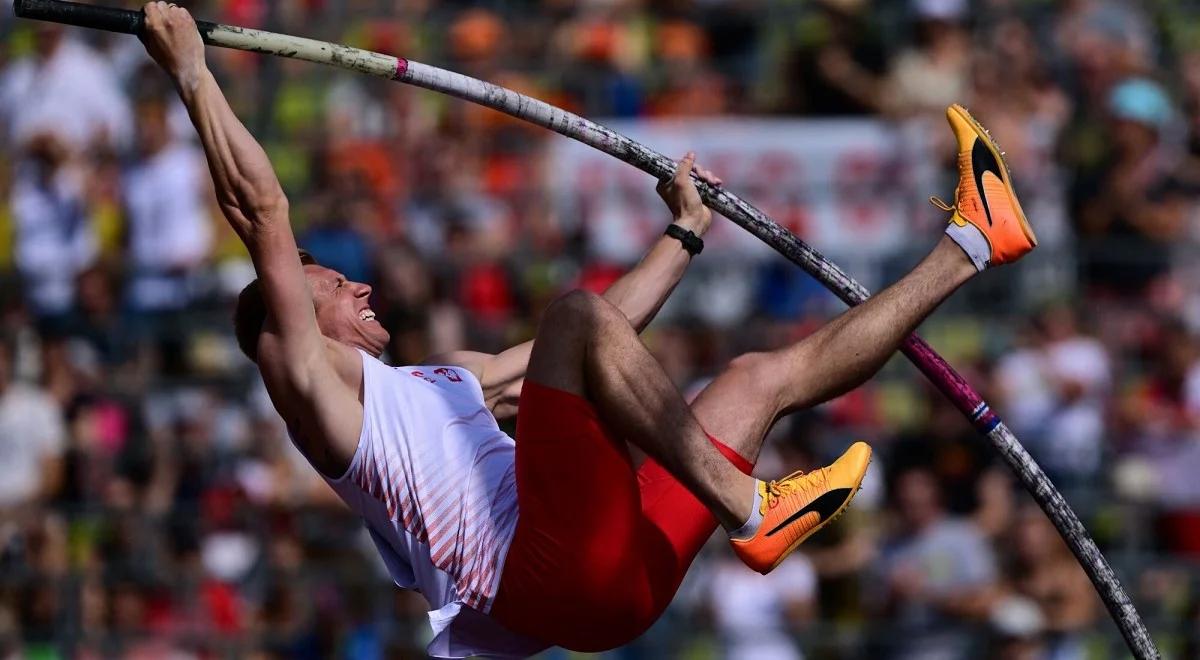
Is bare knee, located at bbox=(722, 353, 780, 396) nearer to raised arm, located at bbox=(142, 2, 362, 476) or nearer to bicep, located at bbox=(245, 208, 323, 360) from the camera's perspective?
raised arm, located at bbox=(142, 2, 362, 476)

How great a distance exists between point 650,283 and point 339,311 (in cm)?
115

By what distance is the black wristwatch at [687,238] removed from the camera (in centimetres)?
770

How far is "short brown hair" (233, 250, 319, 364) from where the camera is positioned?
7141mm

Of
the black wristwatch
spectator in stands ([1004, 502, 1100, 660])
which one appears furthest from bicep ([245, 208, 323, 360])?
spectator in stands ([1004, 502, 1100, 660])

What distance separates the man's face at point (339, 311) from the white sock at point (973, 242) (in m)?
2.06

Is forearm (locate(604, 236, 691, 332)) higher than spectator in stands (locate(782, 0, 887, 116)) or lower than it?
lower

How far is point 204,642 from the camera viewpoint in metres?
11.7

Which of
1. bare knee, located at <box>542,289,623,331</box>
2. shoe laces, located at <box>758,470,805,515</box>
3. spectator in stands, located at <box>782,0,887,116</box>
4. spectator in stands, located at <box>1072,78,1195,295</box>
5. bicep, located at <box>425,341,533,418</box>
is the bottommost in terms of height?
shoe laces, located at <box>758,470,805,515</box>

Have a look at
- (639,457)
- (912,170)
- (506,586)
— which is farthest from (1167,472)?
(506,586)

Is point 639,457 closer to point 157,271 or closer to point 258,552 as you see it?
point 258,552

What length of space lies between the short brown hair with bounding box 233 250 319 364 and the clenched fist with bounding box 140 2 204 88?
81 centimetres

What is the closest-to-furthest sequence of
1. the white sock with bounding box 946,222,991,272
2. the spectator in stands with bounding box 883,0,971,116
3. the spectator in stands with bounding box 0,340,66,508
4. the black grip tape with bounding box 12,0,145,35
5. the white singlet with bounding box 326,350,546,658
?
1. the black grip tape with bounding box 12,0,145,35
2. the white singlet with bounding box 326,350,546,658
3. the white sock with bounding box 946,222,991,272
4. the spectator in stands with bounding box 0,340,66,508
5. the spectator in stands with bounding box 883,0,971,116

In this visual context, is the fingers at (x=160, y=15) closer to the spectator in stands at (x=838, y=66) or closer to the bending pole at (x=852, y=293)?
the bending pole at (x=852, y=293)

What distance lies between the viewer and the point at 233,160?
6641 millimetres
